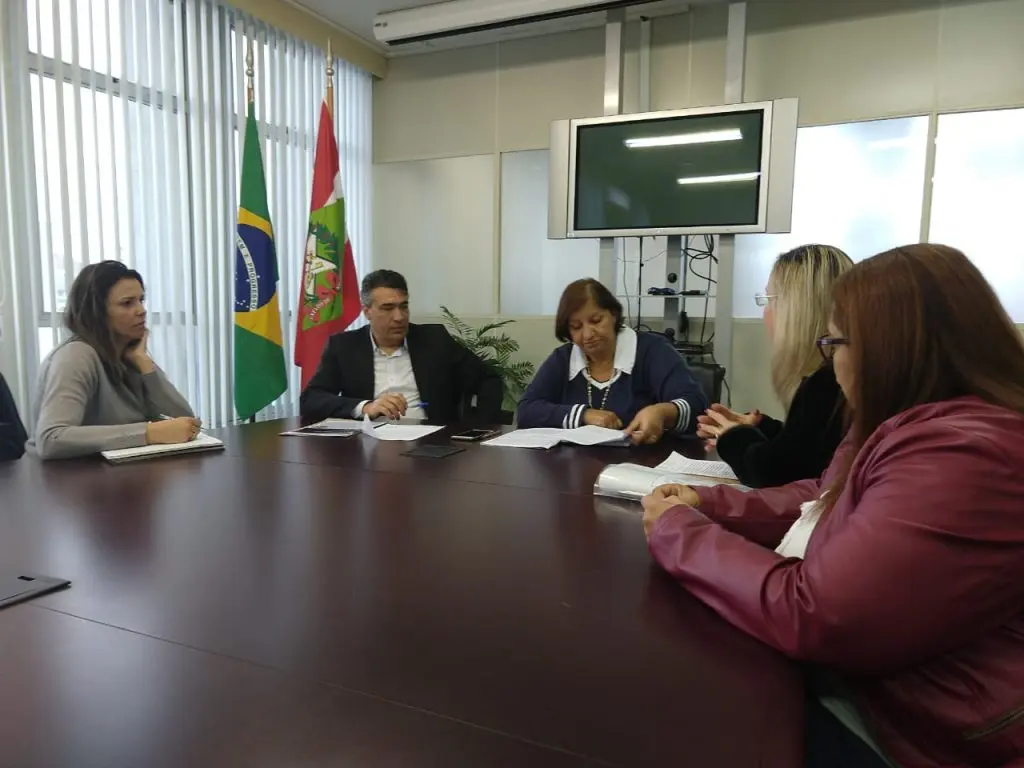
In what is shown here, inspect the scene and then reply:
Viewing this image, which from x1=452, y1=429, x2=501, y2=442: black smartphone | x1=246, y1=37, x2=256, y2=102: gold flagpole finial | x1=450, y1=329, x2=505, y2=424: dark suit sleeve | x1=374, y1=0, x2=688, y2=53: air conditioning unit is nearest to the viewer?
x1=452, y1=429, x2=501, y2=442: black smartphone

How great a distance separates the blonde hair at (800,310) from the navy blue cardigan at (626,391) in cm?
74

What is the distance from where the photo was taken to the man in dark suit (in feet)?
9.68

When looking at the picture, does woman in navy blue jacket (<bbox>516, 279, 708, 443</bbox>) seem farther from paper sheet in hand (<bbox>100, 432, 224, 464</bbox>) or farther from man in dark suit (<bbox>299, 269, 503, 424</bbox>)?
paper sheet in hand (<bbox>100, 432, 224, 464</bbox>)

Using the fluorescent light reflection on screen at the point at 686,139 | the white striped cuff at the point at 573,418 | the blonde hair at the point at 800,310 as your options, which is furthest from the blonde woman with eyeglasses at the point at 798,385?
the fluorescent light reflection on screen at the point at 686,139

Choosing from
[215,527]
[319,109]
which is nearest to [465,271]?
[319,109]

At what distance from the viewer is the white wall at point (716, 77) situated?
11.9 ft

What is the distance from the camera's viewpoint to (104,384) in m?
2.07

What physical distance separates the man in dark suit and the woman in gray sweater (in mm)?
664

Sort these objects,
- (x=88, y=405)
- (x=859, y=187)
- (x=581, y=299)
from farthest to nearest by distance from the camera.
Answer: (x=859, y=187) < (x=581, y=299) < (x=88, y=405)

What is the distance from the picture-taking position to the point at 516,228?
15.9 ft

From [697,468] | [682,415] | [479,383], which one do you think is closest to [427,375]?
[479,383]

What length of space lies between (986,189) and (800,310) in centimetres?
296

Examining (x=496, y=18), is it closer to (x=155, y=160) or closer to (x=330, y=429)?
(x=155, y=160)

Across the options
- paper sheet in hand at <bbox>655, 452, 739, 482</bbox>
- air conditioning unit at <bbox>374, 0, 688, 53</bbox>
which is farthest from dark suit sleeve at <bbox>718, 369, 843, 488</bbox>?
air conditioning unit at <bbox>374, 0, 688, 53</bbox>
